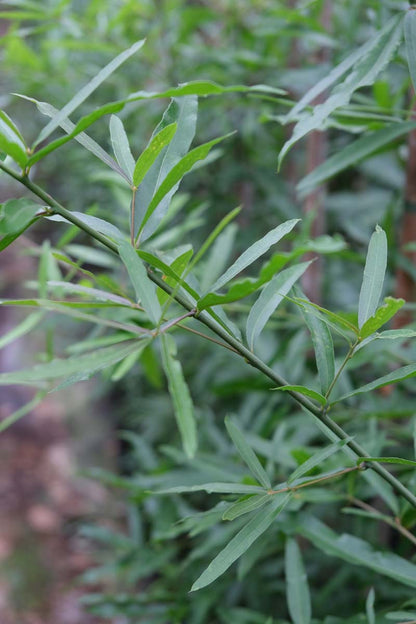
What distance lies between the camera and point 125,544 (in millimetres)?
737

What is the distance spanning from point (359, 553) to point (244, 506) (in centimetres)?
15

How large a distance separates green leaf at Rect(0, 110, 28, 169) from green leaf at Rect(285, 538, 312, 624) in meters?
0.32

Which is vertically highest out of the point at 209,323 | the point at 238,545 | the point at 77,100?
the point at 77,100

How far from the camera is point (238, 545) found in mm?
273

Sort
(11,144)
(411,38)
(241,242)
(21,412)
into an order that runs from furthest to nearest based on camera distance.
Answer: (241,242)
(21,412)
(411,38)
(11,144)

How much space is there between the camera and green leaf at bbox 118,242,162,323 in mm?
241

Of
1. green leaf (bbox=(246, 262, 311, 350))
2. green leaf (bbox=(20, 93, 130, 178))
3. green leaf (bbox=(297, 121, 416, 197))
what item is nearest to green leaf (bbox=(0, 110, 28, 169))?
green leaf (bbox=(20, 93, 130, 178))

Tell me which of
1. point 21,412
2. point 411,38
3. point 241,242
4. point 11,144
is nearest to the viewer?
point 11,144

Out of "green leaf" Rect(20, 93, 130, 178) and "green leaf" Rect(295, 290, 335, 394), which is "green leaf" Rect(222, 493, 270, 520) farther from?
"green leaf" Rect(20, 93, 130, 178)

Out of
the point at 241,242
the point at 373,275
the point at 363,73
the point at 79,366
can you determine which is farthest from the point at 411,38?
the point at 241,242

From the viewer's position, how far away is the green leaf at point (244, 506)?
10.8 inches

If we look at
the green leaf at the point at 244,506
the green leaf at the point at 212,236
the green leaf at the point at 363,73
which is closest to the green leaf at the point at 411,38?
the green leaf at the point at 363,73

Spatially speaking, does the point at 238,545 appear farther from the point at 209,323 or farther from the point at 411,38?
the point at 411,38

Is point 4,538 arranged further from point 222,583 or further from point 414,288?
point 414,288
